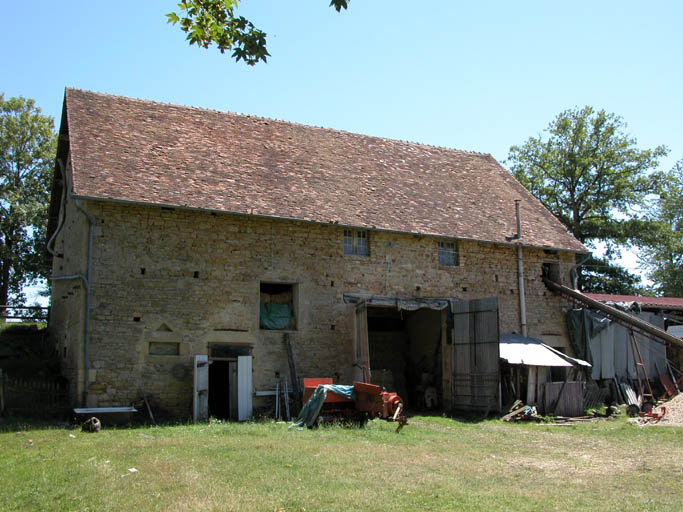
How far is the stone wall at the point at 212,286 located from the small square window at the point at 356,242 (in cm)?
24

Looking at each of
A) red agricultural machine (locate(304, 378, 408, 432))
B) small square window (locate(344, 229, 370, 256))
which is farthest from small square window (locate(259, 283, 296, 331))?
red agricultural machine (locate(304, 378, 408, 432))

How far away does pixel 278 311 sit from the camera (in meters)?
16.8

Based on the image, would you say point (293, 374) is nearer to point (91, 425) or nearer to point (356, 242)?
point (356, 242)

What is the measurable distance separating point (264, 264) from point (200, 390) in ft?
11.7

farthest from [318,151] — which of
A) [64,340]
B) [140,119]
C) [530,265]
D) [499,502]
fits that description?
[499,502]

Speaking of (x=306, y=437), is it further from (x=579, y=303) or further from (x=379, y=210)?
(x=579, y=303)

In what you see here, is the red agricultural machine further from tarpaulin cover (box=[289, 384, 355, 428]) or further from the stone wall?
the stone wall

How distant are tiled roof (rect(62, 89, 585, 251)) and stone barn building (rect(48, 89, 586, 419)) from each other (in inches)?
2.5

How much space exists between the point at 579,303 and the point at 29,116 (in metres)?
28.1

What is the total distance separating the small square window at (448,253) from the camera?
1889 cm

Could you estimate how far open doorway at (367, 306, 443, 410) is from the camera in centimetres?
1880

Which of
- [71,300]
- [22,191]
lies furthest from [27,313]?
[71,300]

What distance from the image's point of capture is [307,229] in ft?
56.0

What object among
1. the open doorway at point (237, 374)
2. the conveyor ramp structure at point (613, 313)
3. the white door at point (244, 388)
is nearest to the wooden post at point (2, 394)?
the open doorway at point (237, 374)
